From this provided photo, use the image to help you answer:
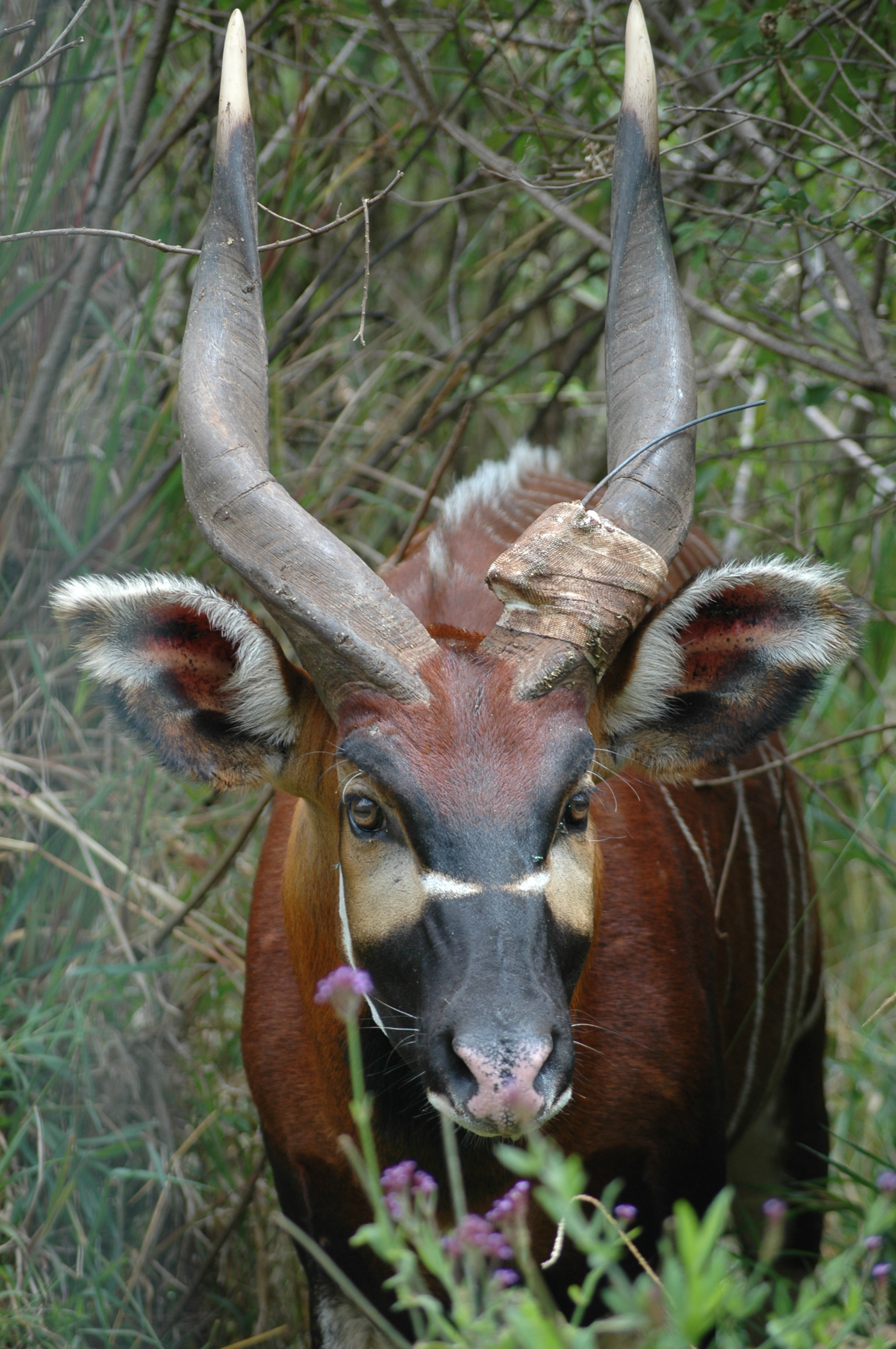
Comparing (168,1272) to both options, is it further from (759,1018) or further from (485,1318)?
(485,1318)

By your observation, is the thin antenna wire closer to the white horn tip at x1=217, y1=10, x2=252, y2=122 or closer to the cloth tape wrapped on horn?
the cloth tape wrapped on horn

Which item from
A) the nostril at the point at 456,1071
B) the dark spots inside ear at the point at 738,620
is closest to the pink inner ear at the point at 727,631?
the dark spots inside ear at the point at 738,620

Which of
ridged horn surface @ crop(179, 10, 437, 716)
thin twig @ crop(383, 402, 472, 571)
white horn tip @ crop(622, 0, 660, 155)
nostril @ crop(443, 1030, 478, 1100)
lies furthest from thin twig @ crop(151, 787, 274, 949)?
white horn tip @ crop(622, 0, 660, 155)

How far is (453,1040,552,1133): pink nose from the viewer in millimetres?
2199

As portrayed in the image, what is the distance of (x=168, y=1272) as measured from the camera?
399 cm

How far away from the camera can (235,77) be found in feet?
10.4

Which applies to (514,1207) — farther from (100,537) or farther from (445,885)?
(100,537)

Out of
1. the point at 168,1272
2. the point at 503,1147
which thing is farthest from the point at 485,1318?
the point at 168,1272

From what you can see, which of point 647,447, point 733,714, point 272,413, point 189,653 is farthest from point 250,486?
point 272,413

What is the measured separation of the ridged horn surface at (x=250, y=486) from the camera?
2.72 m

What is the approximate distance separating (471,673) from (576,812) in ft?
1.17

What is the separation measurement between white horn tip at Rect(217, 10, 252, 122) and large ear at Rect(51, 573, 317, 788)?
114cm

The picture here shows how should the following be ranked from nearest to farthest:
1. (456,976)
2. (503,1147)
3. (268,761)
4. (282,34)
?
(503,1147)
(456,976)
(268,761)
(282,34)

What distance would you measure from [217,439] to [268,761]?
29.7 inches
